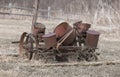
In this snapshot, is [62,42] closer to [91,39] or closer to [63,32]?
[63,32]

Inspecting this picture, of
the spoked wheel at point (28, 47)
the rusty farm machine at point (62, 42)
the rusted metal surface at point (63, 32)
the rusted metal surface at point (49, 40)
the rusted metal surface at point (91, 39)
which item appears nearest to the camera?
the rusted metal surface at point (49, 40)

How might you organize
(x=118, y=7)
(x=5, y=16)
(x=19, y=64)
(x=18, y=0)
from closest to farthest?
(x=19, y=64)
(x=118, y=7)
(x=5, y=16)
(x=18, y=0)

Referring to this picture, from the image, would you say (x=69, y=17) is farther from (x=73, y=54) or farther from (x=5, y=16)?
(x=73, y=54)

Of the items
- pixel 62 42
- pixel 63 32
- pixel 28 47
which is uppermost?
pixel 63 32

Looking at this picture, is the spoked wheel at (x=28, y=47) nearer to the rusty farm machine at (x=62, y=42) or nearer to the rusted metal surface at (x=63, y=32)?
the rusty farm machine at (x=62, y=42)

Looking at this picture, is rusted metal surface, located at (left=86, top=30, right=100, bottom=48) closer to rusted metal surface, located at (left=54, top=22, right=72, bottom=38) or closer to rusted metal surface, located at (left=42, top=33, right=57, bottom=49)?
rusted metal surface, located at (left=54, top=22, right=72, bottom=38)

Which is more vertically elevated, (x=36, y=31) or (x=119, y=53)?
(x=36, y=31)

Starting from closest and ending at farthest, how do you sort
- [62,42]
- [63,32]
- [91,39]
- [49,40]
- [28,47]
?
[49,40], [62,42], [63,32], [28,47], [91,39]

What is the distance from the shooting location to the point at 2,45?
1416 centimetres

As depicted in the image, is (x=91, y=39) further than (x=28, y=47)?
Yes

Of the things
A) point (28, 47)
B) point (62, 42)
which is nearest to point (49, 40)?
point (62, 42)

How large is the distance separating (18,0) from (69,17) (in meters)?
8.11

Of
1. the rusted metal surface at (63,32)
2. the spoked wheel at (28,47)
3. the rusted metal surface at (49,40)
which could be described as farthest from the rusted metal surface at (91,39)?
the spoked wheel at (28,47)

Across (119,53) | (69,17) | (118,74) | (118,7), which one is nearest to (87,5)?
(69,17)
